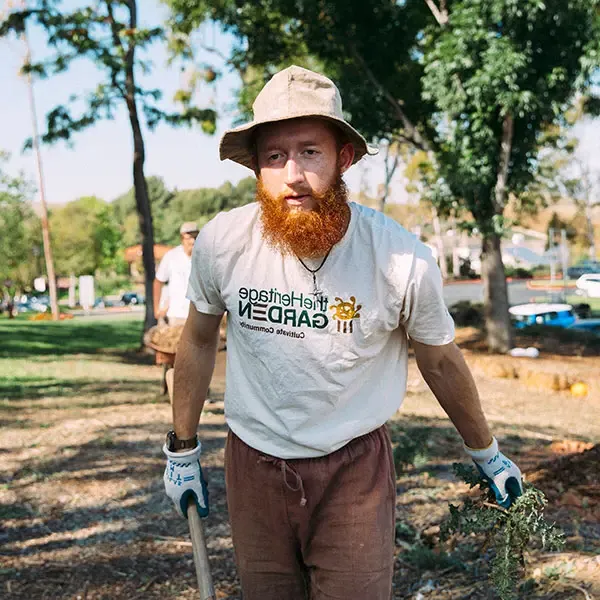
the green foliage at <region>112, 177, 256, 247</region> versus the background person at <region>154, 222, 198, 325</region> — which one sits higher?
the green foliage at <region>112, 177, 256, 247</region>

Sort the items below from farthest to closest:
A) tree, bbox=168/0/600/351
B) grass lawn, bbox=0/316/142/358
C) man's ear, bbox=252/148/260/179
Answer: grass lawn, bbox=0/316/142/358 < tree, bbox=168/0/600/351 < man's ear, bbox=252/148/260/179

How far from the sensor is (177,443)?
265 cm

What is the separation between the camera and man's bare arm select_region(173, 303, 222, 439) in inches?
97.1

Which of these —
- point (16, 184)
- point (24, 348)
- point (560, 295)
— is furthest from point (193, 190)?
point (24, 348)

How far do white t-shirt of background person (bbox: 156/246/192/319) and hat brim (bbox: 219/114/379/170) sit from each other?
486 centimetres

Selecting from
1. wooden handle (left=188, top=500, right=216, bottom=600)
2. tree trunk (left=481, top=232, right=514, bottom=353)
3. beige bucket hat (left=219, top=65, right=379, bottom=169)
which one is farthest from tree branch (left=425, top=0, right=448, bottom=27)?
wooden handle (left=188, top=500, right=216, bottom=600)

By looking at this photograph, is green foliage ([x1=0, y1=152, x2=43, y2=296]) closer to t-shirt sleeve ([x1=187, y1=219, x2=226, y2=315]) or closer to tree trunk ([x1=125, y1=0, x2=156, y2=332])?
tree trunk ([x1=125, y1=0, x2=156, y2=332])

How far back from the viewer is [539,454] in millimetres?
6520

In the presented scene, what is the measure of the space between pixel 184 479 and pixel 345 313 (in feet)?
2.94

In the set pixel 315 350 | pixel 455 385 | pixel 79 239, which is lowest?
pixel 455 385

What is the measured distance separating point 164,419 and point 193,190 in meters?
78.0

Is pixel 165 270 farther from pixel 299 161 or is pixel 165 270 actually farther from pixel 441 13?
pixel 441 13

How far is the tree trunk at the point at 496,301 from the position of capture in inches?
568

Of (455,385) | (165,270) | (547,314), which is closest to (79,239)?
(547,314)
